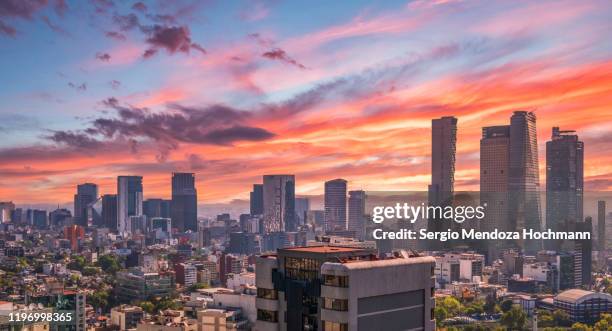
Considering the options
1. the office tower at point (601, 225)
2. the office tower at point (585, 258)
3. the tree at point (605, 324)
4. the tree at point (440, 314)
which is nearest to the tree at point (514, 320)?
the tree at point (440, 314)

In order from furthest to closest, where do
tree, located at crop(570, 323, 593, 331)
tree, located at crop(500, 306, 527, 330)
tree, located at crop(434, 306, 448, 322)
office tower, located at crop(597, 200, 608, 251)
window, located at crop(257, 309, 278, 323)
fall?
office tower, located at crop(597, 200, 608, 251)
tree, located at crop(434, 306, 448, 322)
tree, located at crop(500, 306, 527, 330)
tree, located at crop(570, 323, 593, 331)
window, located at crop(257, 309, 278, 323)

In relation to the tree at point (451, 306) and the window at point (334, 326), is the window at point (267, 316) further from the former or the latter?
the tree at point (451, 306)

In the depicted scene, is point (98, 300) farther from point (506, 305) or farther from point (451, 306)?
point (506, 305)

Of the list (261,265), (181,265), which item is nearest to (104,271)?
(181,265)

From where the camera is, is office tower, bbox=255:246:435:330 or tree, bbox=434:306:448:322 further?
tree, bbox=434:306:448:322

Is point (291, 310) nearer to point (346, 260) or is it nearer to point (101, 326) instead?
point (346, 260)

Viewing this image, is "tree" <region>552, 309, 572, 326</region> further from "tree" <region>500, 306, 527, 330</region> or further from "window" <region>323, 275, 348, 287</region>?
"window" <region>323, 275, 348, 287</region>

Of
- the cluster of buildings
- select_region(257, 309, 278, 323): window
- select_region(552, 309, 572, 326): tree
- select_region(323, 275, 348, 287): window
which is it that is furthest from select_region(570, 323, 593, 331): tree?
select_region(323, 275, 348, 287): window

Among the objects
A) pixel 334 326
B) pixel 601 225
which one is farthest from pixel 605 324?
pixel 334 326

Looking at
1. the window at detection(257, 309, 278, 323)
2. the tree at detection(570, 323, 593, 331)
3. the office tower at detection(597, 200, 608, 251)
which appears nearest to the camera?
the window at detection(257, 309, 278, 323)
